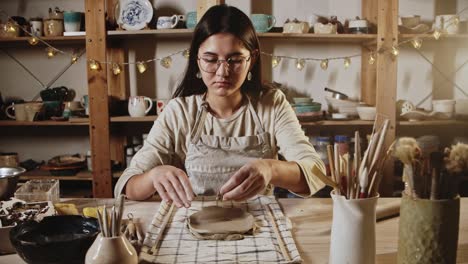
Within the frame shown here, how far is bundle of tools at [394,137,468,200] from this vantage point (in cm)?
94

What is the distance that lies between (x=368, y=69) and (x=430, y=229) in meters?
2.78

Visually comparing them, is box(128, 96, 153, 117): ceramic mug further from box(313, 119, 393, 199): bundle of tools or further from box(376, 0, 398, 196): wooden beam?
box(313, 119, 393, 199): bundle of tools

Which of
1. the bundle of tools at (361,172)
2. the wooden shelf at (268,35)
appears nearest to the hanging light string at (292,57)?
the wooden shelf at (268,35)

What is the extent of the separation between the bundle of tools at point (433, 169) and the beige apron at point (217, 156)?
1039 mm

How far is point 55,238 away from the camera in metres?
1.17

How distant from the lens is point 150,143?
1978 mm

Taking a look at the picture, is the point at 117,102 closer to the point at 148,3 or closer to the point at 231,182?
the point at 148,3

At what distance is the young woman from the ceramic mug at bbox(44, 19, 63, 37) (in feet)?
5.64

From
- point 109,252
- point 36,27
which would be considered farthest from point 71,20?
point 109,252

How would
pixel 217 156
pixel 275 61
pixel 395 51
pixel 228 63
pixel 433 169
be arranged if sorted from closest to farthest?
1. pixel 433 169
2. pixel 228 63
3. pixel 217 156
4. pixel 395 51
5. pixel 275 61

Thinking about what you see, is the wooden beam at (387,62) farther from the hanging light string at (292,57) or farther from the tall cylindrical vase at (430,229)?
the tall cylindrical vase at (430,229)

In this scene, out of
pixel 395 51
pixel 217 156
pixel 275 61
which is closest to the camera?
pixel 217 156

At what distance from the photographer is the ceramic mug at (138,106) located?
134 inches

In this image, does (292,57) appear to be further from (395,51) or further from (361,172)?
(361,172)
